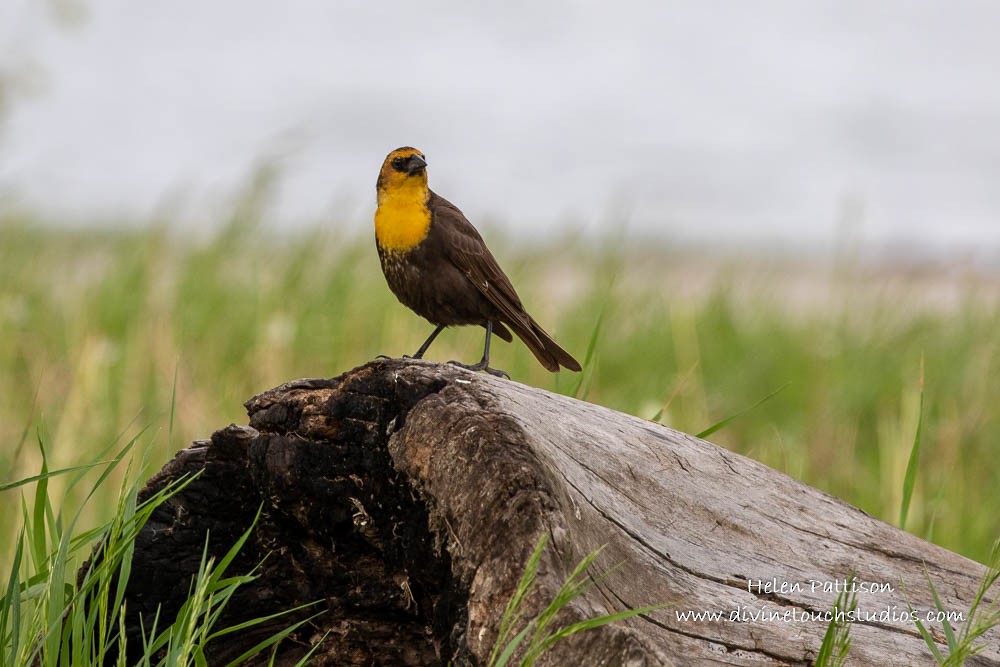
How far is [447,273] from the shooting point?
412cm

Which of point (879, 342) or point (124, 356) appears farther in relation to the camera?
point (879, 342)

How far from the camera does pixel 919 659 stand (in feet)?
7.54

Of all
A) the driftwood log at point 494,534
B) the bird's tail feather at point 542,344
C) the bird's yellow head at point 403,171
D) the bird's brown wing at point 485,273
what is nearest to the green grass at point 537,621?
the driftwood log at point 494,534

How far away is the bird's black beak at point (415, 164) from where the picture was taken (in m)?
4.35

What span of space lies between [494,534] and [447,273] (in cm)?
225

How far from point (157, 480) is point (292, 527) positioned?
32 cm

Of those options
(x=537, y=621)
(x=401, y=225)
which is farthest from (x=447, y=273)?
(x=537, y=621)

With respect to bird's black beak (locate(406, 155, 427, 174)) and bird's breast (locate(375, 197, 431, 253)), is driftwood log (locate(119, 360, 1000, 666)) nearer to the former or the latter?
bird's breast (locate(375, 197, 431, 253))

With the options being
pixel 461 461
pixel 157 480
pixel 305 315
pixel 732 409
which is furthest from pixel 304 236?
pixel 461 461

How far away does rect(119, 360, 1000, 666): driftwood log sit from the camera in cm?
197

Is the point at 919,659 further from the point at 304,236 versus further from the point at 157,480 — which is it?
the point at 304,236

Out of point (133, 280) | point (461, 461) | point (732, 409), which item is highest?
point (461, 461)

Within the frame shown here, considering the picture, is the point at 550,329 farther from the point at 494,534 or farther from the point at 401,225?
the point at 494,534

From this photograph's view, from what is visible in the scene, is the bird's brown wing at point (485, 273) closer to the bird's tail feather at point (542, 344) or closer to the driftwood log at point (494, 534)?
the bird's tail feather at point (542, 344)
